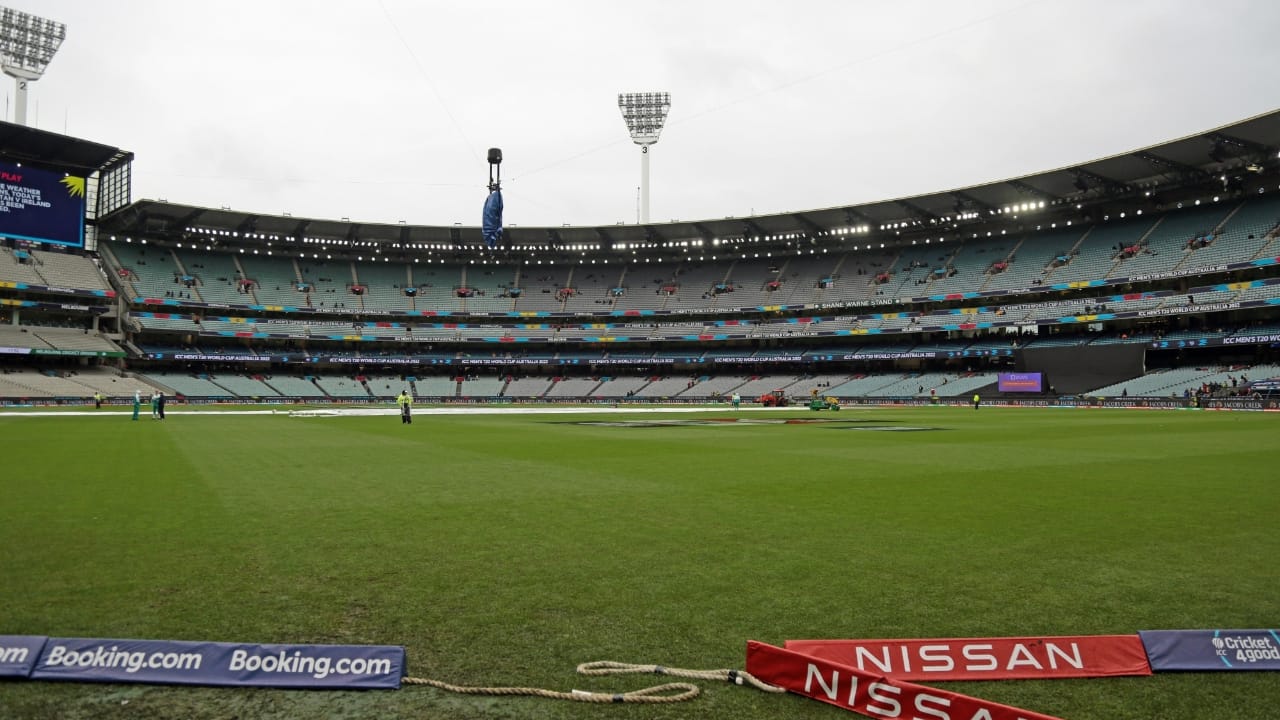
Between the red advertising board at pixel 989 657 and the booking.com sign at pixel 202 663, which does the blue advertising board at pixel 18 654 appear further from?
the red advertising board at pixel 989 657

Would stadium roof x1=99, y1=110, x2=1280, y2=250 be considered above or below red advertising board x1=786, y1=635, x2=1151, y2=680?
above

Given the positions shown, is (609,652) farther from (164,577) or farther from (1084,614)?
(164,577)

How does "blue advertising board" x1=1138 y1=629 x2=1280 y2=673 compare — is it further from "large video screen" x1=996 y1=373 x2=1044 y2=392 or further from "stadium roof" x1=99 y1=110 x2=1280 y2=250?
"large video screen" x1=996 y1=373 x2=1044 y2=392

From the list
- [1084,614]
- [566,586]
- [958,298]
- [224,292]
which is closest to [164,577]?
[566,586]

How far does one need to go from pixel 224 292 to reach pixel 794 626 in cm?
9455

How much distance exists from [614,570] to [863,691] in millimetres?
2924

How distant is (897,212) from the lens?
77125 mm

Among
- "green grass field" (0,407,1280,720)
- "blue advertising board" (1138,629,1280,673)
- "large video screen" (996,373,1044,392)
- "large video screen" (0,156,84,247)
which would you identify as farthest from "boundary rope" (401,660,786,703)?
"large video screen" (0,156,84,247)

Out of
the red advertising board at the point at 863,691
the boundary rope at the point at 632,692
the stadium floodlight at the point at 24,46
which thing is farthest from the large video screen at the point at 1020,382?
the stadium floodlight at the point at 24,46

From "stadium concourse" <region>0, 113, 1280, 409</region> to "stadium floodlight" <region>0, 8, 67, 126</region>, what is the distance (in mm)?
5691

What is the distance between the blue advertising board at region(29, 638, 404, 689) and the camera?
386 centimetres

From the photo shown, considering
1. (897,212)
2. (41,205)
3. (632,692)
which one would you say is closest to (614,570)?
(632,692)

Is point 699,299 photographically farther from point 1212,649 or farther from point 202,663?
point 202,663

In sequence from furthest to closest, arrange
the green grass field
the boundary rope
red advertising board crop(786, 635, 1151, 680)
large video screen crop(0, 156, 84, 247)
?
large video screen crop(0, 156, 84, 247)
red advertising board crop(786, 635, 1151, 680)
the green grass field
the boundary rope
